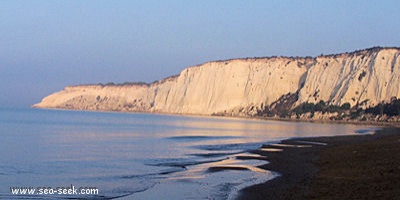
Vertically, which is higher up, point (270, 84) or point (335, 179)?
point (270, 84)

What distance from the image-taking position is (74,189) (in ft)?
49.0

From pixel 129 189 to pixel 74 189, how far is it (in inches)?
55.3

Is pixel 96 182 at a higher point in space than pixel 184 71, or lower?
lower

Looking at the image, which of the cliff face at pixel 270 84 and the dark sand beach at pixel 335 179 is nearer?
the dark sand beach at pixel 335 179

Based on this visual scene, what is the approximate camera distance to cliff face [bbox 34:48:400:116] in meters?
86.4

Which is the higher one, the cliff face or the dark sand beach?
the cliff face

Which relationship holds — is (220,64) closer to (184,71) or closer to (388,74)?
(184,71)

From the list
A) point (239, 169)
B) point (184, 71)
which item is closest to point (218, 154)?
point (239, 169)

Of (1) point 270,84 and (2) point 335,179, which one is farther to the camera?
(1) point 270,84

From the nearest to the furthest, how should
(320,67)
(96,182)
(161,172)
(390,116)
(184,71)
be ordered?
(96,182), (161,172), (390,116), (320,67), (184,71)

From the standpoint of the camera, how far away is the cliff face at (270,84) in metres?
86.4

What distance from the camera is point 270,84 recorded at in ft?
350

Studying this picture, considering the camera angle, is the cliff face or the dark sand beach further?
the cliff face

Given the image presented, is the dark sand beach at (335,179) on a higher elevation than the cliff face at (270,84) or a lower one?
lower
